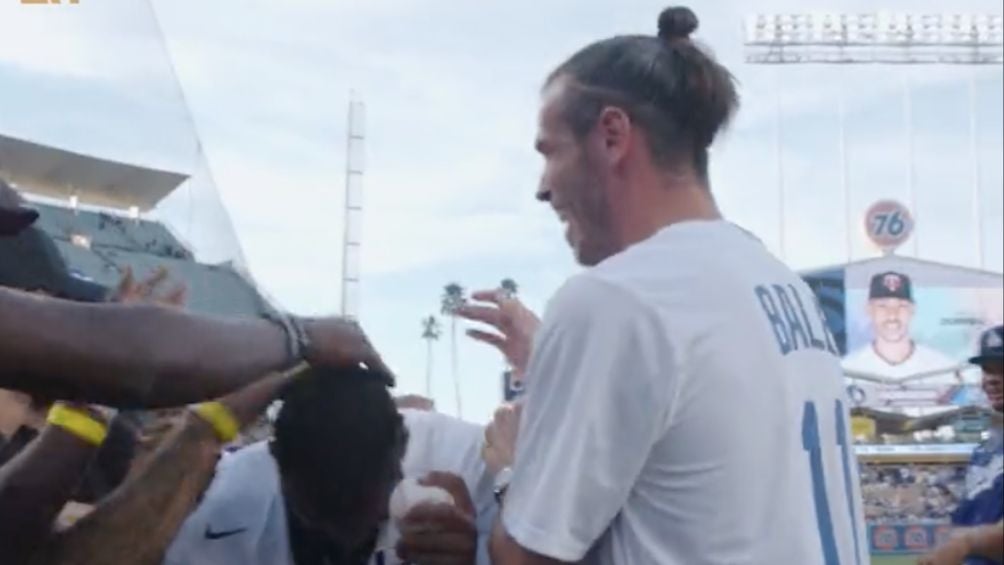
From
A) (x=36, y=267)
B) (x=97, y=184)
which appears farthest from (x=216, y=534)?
(x=97, y=184)

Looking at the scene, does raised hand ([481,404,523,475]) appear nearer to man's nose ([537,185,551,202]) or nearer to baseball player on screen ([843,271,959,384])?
man's nose ([537,185,551,202])

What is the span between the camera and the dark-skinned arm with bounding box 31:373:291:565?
2.12m

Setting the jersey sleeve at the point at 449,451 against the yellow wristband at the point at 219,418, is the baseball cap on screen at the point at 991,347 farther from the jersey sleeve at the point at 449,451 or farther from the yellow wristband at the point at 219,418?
the yellow wristband at the point at 219,418

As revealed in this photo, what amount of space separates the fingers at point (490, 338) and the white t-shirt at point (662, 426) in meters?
0.45

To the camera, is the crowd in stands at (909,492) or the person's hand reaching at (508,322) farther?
the crowd in stands at (909,492)

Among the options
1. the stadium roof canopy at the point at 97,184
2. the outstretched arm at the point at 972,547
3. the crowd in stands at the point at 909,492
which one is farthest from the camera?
the stadium roof canopy at the point at 97,184

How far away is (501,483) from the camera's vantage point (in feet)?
7.43

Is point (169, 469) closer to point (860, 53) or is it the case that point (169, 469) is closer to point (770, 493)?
point (770, 493)

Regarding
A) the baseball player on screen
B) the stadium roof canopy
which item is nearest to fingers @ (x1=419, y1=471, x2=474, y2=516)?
the stadium roof canopy

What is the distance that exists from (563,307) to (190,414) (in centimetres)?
66

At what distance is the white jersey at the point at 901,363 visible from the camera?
117ft

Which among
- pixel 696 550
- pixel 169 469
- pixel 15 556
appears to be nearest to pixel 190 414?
pixel 169 469

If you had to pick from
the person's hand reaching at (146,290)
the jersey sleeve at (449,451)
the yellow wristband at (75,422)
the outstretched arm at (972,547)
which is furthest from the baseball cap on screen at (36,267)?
the outstretched arm at (972,547)

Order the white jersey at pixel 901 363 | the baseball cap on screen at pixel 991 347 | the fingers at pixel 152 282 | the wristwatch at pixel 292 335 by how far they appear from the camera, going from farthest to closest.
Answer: the white jersey at pixel 901 363 → the baseball cap on screen at pixel 991 347 → the fingers at pixel 152 282 → the wristwatch at pixel 292 335
